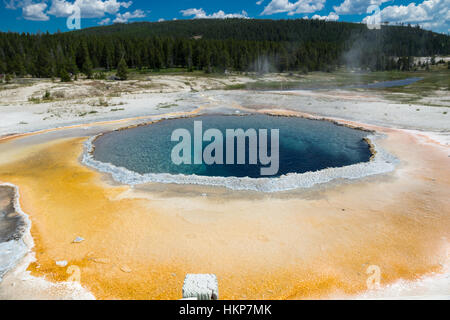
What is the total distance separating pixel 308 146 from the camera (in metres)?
19.6

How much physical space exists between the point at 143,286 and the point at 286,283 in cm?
351

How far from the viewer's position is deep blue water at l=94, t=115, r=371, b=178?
51.4ft

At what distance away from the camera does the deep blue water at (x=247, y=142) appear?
1566cm

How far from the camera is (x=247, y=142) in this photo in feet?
68.6

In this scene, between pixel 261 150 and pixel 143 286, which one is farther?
pixel 261 150

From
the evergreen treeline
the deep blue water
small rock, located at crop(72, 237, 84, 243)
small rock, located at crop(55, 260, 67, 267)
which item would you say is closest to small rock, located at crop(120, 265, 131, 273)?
small rock, located at crop(55, 260, 67, 267)

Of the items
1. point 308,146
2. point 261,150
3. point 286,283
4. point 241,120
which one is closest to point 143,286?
point 286,283

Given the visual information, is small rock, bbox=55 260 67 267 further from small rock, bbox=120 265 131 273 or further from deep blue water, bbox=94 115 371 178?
deep blue water, bbox=94 115 371 178

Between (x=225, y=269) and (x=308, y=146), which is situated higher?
(x=308, y=146)

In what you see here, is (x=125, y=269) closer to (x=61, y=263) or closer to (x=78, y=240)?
(x=61, y=263)

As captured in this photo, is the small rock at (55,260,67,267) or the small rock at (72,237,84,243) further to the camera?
the small rock at (72,237,84,243)

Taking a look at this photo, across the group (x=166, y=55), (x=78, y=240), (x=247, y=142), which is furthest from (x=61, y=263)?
(x=166, y=55)

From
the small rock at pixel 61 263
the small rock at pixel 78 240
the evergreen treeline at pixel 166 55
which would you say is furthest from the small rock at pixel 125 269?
the evergreen treeline at pixel 166 55
